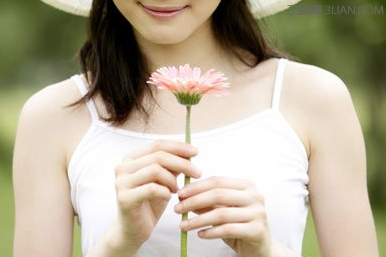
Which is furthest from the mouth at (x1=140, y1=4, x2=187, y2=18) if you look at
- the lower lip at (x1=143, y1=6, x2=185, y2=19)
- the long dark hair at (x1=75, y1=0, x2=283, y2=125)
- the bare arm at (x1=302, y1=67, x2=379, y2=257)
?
the bare arm at (x1=302, y1=67, x2=379, y2=257)

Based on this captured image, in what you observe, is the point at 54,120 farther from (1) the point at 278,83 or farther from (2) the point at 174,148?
(2) the point at 174,148

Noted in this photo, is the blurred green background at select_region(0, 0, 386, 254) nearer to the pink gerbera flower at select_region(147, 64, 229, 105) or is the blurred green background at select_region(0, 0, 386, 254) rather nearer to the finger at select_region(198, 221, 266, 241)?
the finger at select_region(198, 221, 266, 241)

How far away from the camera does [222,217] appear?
196cm

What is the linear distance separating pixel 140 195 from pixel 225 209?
0.17 meters

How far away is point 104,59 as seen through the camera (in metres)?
2.73

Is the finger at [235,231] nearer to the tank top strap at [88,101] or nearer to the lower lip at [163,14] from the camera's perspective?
the lower lip at [163,14]

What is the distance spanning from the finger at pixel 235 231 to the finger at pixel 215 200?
45 millimetres

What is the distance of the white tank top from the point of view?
2.54m

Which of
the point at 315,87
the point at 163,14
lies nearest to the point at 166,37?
the point at 163,14

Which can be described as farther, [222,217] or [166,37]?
[166,37]

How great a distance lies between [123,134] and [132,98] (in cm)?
11

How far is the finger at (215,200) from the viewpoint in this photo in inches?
76.2

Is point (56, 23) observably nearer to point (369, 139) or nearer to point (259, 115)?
point (369, 139)

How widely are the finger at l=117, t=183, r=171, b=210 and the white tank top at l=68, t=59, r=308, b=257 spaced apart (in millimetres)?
543
